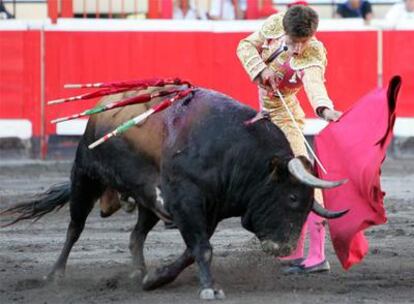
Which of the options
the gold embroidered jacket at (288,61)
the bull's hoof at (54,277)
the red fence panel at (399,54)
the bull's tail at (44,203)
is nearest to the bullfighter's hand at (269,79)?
the gold embroidered jacket at (288,61)

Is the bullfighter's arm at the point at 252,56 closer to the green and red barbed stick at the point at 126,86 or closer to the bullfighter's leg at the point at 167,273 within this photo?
the green and red barbed stick at the point at 126,86

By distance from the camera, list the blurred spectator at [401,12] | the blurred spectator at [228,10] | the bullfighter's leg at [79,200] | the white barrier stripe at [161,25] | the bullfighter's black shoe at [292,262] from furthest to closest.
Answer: the blurred spectator at [228,10] < the blurred spectator at [401,12] < the white barrier stripe at [161,25] < the bullfighter's black shoe at [292,262] < the bullfighter's leg at [79,200]

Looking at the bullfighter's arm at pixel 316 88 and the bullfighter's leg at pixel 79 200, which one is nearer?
the bullfighter's arm at pixel 316 88

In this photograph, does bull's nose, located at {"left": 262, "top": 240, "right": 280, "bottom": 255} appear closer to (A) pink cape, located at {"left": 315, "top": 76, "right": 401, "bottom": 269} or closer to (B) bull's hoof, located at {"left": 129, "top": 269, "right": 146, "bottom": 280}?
(A) pink cape, located at {"left": 315, "top": 76, "right": 401, "bottom": 269}

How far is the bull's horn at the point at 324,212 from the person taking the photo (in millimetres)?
5943

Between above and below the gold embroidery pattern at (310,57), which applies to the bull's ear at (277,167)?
below

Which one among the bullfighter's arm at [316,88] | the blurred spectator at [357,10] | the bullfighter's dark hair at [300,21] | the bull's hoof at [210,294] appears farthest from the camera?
the blurred spectator at [357,10]

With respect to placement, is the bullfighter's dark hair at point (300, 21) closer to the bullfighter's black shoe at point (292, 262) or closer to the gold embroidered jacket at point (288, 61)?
the gold embroidered jacket at point (288, 61)

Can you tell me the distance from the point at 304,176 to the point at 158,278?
3.06ft

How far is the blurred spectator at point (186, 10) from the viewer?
40.7 ft

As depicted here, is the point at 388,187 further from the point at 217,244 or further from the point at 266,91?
the point at 266,91

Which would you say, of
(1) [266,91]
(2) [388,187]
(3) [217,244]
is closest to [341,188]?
(1) [266,91]

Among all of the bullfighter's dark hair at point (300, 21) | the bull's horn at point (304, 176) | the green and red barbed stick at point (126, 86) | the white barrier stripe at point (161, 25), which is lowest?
the bull's horn at point (304, 176)

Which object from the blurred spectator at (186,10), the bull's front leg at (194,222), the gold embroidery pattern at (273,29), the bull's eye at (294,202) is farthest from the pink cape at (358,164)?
the blurred spectator at (186,10)
